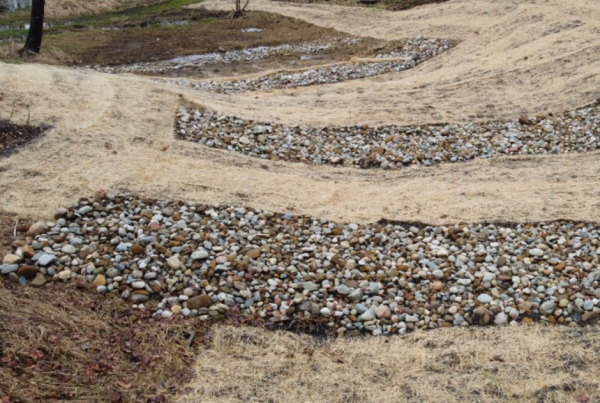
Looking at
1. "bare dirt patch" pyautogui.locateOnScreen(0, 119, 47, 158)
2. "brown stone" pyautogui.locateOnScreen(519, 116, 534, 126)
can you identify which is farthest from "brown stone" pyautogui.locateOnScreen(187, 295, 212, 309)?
"brown stone" pyautogui.locateOnScreen(519, 116, 534, 126)

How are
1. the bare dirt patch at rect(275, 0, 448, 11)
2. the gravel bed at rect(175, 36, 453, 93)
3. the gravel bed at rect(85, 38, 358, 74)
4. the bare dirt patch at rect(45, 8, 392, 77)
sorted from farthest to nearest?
the bare dirt patch at rect(275, 0, 448, 11)
the bare dirt patch at rect(45, 8, 392, 77)
the gravel bed at rect(85, 38, 358, 74)
the gravel bed at rect(175, 36, 453, 93)

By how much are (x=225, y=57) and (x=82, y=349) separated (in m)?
16.5

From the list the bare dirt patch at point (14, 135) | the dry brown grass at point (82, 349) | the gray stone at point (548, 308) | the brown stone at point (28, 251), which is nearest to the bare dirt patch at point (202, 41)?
the bare dirt patch at point (14, 135)

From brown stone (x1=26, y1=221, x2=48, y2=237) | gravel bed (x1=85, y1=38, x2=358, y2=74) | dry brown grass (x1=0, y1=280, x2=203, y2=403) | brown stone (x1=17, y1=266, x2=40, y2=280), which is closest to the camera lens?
dry brown grass (x1=0, y1=280, x2=203, y2=403)

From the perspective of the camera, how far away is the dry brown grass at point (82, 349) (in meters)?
5.37

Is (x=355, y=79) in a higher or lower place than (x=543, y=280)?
higher

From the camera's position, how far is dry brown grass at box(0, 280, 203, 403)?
5.37 metres

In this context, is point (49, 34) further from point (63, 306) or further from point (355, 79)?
point (63, 306)

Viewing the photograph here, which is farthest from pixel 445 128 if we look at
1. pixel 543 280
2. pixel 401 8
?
pixel 401 8

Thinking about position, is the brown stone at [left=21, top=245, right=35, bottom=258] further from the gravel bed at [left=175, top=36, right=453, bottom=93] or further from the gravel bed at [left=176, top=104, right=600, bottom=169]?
the gravel bed at [left=175, top=36, right=453, bottom=93]

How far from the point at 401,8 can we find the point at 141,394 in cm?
2429

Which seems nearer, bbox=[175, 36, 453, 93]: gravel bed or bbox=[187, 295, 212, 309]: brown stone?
bbox=[187, 295, 212, 309]: brown stone

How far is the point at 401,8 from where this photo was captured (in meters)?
26.5

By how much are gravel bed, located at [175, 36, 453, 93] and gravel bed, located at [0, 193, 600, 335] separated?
8.11 m
